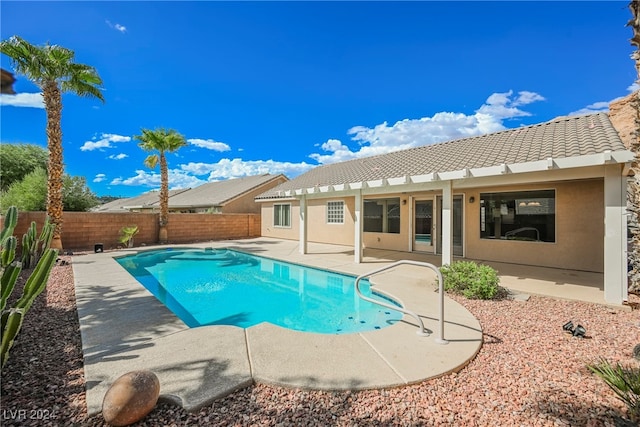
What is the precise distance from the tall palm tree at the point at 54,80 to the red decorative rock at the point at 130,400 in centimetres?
1453

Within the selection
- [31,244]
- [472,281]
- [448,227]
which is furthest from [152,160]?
[472,281]

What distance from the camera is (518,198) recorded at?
1044cm

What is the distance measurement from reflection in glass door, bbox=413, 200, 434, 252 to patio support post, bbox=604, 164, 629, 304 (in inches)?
279

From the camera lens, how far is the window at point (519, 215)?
9861 mm

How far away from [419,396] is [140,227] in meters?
19.3

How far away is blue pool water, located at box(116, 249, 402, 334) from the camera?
20.9 ft

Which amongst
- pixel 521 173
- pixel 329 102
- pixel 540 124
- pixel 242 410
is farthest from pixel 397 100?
pixel 242 410

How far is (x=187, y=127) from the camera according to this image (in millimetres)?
19719

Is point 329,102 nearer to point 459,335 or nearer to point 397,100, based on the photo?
point 397,100

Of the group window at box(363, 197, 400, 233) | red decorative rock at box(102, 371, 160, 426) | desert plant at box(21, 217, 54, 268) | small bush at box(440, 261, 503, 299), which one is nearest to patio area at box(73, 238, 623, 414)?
red decorative rock at box(102, 371, 160, 426)

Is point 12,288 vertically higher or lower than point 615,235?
lower

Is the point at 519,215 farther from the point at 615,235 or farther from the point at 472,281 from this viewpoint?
the point at 472,281

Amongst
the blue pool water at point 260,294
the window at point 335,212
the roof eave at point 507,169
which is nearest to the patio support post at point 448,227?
the roof eave at point 507,169

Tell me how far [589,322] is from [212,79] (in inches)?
733
